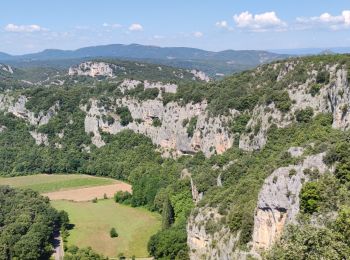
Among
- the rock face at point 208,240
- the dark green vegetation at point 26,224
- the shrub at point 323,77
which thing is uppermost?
the shrub at point 323,77

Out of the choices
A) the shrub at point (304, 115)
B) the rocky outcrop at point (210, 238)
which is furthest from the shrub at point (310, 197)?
the shrub at point (304, 115)

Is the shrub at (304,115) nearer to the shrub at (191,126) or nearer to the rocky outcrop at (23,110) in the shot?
the shrub at (191,126)

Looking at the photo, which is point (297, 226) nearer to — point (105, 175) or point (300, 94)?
point (300, 94)

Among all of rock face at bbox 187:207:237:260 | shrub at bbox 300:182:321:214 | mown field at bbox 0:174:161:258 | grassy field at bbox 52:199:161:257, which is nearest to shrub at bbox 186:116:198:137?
mown field at bbox 0:174:161:258

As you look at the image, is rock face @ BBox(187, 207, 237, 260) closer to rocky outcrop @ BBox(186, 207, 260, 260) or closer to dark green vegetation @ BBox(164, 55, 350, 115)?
rocky outcrop @ BBox(186, 207, 260, 260)

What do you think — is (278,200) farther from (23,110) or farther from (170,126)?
(23,110)

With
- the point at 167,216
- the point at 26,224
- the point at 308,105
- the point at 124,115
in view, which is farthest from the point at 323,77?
the point at 124,115
